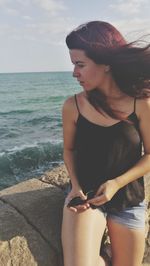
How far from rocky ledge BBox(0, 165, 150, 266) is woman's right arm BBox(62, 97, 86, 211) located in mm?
246

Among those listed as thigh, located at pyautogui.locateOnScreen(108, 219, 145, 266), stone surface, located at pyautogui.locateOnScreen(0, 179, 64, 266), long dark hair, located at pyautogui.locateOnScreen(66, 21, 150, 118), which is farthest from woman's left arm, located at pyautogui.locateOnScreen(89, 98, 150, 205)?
stone surface, located at pyautogui.locateOnScreen(0, 179, 64, 266)

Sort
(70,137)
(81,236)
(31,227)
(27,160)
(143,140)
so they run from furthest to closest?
(27,160) < (70,137) < (143,140) < (31,227) < (81,236)

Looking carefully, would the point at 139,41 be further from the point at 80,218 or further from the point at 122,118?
the point at 80,218

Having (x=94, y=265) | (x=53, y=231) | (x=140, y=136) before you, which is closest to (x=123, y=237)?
(x=94, y=265)

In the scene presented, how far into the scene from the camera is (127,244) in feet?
Answer: 8.35

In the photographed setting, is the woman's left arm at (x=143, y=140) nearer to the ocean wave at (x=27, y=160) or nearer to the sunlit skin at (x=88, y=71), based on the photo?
the sunlit skin at (x=88, y=71)

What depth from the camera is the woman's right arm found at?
8.79 feet

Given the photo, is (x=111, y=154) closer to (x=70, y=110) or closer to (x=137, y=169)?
(x=137, y=169)

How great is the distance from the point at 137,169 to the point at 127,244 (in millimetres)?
534

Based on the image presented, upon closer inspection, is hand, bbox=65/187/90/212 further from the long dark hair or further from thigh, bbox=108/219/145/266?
the long dark hair

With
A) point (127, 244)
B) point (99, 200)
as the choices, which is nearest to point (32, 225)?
point (99, 200)

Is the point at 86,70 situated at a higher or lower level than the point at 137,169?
higher

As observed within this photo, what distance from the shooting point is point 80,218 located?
2467 millimetres

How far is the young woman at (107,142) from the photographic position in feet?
8.02
